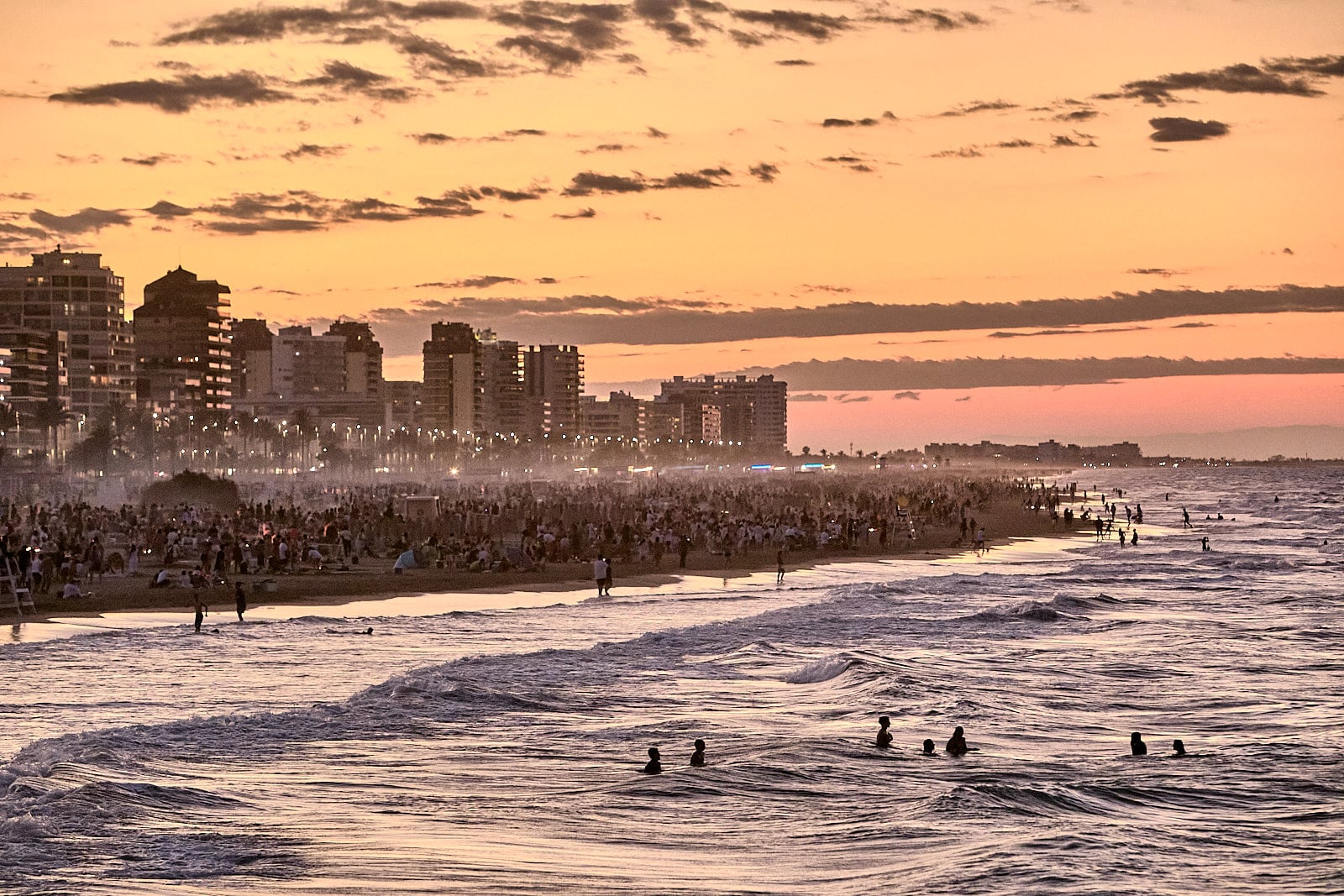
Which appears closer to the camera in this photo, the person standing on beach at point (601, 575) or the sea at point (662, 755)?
the sea at point (662, 755)

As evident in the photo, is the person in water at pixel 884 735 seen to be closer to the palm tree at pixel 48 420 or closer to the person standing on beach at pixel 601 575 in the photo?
the person standing on beach at pixel 601 575

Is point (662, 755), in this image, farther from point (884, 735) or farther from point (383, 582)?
point (383, 582)

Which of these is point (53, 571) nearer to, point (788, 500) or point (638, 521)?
point (638, 521)

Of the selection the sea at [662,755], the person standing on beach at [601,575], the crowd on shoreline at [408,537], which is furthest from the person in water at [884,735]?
the crowd on shoreline at [408,537]

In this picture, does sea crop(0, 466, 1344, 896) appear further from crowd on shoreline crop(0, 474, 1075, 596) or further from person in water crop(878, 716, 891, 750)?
crowd on shoreline crop(0, 474, 1075, 596)

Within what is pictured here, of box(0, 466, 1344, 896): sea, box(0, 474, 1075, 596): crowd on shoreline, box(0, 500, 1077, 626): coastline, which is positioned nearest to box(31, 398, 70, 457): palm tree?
box(0, 474, 1075, 596): crowd on shoreline

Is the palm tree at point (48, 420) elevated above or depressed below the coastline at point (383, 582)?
above

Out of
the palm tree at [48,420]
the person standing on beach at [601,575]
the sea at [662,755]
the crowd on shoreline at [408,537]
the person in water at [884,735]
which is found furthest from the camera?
the palm tree at [48,420]

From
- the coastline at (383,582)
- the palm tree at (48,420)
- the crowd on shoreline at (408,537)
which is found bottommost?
the coastline at (383,582)
